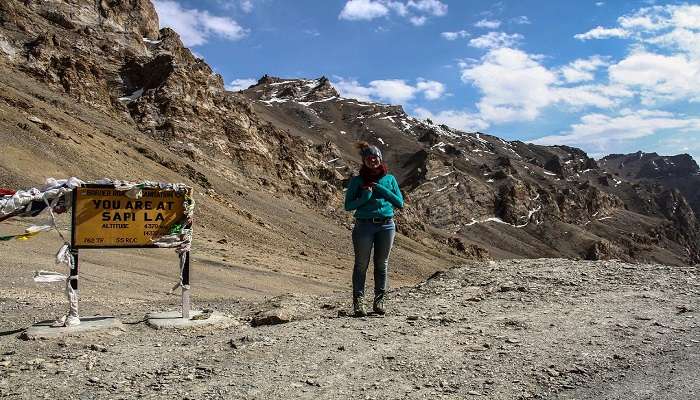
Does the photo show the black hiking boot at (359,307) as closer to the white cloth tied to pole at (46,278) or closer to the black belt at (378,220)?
the black belt at (378,220)

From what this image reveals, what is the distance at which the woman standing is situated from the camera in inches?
298

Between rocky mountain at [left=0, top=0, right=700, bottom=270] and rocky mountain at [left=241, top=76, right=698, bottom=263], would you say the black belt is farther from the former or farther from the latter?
→ rocky mountain at [left=241, top=76, right=698, bottom=263]

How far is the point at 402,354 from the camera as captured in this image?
19.8 feet

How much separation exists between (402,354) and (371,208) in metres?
2.27

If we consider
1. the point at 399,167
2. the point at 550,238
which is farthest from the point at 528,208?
the point at 399,167

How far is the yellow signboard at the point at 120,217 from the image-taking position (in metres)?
6.92

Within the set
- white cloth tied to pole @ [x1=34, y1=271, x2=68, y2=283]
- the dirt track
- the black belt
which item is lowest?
the dirt track

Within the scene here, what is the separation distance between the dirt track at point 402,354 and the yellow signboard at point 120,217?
4.07ft

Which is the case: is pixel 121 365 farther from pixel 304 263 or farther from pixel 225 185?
pixel 225 185

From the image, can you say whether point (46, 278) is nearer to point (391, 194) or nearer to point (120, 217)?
point (120, 217)

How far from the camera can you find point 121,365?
218 inches

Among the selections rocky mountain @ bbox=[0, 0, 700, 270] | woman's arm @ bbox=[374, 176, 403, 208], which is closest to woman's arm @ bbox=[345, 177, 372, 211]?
woman's arm @ bbox=[374, 176, 403, 208]

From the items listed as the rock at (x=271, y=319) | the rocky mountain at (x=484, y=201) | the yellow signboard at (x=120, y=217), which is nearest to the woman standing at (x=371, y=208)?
the rock at (x=271, y=319)

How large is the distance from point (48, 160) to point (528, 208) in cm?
13762
